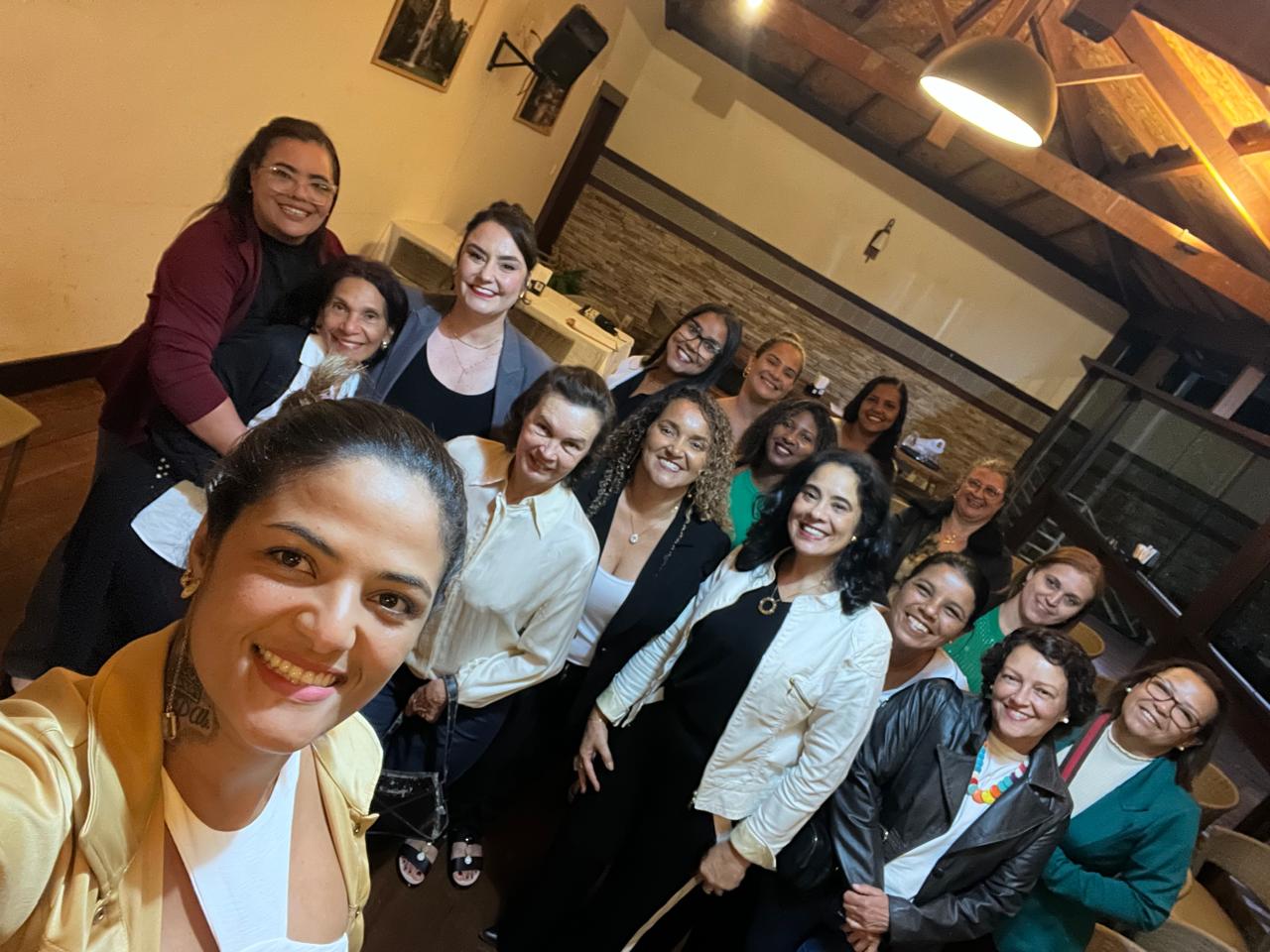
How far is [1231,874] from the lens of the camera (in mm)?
2873

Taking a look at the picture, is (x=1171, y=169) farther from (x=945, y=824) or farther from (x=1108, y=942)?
(x=945, y=824)

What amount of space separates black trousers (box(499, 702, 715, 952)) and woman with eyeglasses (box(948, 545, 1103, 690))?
1.03 meters

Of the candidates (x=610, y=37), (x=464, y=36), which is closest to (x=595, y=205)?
(x=610, y=37)

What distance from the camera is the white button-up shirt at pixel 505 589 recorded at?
5.81 ft

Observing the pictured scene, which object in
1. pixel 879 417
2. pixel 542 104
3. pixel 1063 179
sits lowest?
pixel 879 417

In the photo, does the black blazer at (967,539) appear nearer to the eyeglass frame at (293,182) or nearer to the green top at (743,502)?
the green top at (743,502)

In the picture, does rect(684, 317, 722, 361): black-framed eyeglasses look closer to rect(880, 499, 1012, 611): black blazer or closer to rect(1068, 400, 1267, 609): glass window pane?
rect(880, 499, 1012, 611): black blazer

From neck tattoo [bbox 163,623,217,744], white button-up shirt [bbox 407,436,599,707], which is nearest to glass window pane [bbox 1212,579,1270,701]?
white button-up shirt [bbox 407,436,599,707]

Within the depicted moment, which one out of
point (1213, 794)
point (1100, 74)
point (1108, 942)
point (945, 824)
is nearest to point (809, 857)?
point (945, 824)

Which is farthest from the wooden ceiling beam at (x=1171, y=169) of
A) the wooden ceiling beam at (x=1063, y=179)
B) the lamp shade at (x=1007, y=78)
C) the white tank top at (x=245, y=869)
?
the white tank top at (x=245, y=869)

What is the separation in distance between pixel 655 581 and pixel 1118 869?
1426 millimetres

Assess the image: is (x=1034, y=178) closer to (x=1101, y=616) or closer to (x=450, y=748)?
(x=1101, y=616)

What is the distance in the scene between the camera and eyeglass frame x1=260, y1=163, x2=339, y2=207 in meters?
1.68

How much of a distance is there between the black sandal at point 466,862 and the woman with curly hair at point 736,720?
11.5 inches
